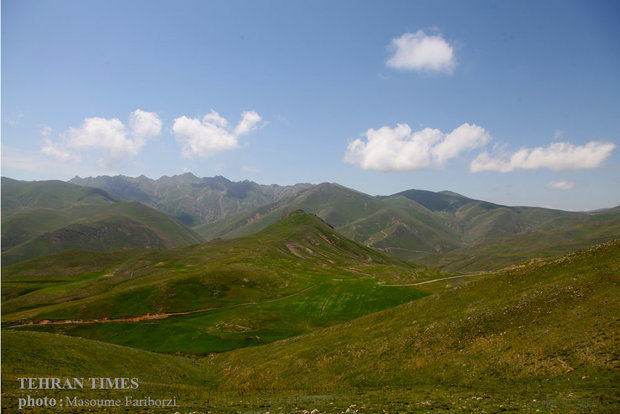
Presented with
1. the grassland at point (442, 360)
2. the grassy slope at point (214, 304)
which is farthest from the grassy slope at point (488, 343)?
the grassy slope at point (214, 304)

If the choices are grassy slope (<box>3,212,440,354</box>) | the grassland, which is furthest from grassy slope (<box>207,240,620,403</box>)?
grassy slope (<box>3,212,440,354</box>)

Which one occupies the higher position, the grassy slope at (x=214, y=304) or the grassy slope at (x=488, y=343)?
the grassy slope at (x=488, y=343)

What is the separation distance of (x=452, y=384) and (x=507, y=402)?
31.9 ft

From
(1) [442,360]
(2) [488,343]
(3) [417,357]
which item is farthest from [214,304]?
(2) [488,343]

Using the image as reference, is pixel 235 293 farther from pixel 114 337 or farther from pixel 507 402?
pixel 507 402

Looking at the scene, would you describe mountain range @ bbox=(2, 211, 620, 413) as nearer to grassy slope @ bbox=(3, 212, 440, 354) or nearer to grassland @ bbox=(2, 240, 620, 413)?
grassland @ bbox=(2, 240, 620, 413)

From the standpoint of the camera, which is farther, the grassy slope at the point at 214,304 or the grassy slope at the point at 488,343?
the grassy slope at the point at 214,304

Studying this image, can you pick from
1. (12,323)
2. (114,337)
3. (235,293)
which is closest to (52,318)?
(12,323)

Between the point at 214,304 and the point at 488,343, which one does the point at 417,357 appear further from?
the point at 214,304

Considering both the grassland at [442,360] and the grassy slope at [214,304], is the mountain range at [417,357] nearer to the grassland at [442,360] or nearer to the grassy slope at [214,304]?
the grassland at [442,360]

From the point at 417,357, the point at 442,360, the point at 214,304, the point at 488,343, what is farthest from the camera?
the point at 214,304

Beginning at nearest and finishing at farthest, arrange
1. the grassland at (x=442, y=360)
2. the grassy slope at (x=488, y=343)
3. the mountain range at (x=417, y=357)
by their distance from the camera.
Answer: the grassland at (x=442, y=360) → the mountain range at (x=417, y=357) → the grassy slope at (x=488, y=343)

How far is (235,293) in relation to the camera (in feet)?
455

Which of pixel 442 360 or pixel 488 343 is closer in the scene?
pixel 488 343
